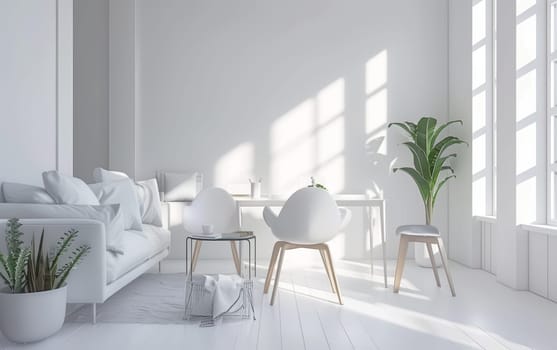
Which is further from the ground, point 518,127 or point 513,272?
point 518,127

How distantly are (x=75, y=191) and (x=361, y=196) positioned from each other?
300 cm

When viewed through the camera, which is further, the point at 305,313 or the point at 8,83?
the point at 8,83

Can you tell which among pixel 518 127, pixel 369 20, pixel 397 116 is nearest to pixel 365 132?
pixel 397 116

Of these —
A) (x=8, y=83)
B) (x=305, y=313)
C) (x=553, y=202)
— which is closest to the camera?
(x=305, y=313)

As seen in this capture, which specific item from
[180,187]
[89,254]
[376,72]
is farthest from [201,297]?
[376,72]

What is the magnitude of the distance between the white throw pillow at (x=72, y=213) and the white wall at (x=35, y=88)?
1.58 ft

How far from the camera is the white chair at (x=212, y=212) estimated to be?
4.68 m

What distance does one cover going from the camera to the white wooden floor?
8.32 feet

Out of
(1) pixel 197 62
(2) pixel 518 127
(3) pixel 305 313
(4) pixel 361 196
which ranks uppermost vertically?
(1) pixel 197 62

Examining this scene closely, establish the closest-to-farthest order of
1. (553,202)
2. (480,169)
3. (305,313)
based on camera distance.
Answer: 1. (305,313)
2. (553,202)
3. (480,169)

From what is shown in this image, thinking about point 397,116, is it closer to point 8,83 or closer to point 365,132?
point 365,132

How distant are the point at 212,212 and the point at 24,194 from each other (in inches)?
71.8

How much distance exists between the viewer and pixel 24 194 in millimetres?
3160

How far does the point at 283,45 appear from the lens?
18.0 feet
